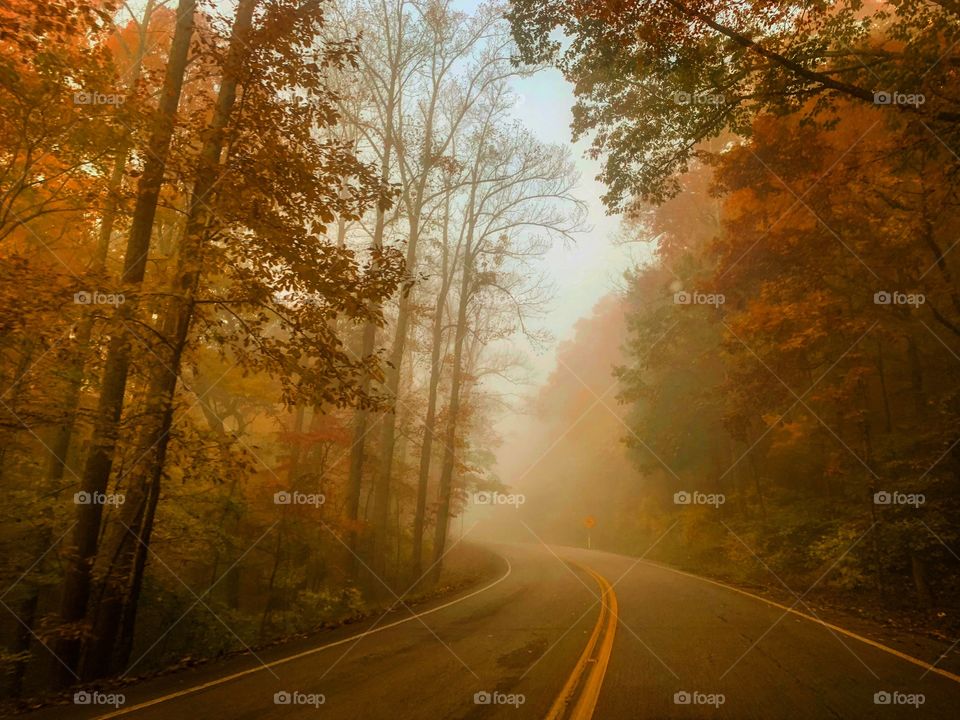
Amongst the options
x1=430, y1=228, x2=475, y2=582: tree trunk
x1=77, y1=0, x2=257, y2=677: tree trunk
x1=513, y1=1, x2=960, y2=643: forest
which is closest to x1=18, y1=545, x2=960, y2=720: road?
x1=77, y1=0, x2=257, y2=677: tree trunk

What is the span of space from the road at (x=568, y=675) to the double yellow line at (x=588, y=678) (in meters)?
0.02

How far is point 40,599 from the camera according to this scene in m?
11.1

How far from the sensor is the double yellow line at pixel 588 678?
5.20 meters

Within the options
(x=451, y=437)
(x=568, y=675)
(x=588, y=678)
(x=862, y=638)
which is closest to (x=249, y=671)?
(x=568, y=675)

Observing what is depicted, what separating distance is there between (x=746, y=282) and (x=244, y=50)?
13.5 meters

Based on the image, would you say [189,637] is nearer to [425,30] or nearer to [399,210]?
[399,210]

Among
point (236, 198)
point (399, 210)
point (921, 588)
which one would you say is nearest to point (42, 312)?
point (236, 198)

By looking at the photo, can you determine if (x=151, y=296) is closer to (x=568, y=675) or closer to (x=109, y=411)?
(x=109, y=411)

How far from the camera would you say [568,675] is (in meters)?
6.36

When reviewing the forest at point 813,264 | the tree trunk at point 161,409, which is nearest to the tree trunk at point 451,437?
the forest at point 813,264

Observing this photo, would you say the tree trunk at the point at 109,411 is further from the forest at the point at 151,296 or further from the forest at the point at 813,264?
the forest at the point at 813,264

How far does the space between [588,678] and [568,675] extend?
0.83ft

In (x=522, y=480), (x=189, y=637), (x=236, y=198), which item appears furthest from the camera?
(x=522, y=480)

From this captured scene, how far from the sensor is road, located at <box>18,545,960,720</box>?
17.1ft
